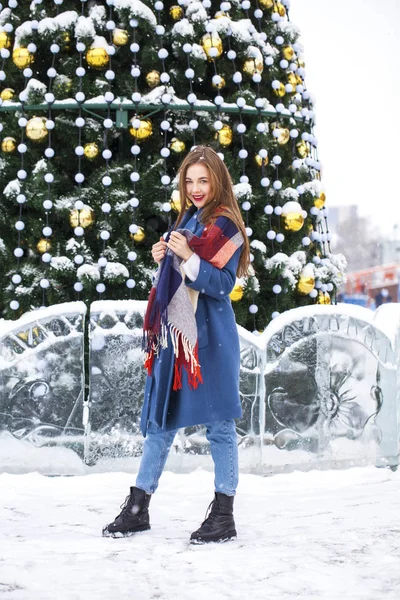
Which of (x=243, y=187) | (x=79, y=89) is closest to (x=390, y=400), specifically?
(x=243, y=187)

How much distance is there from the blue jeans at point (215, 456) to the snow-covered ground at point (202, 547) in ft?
0.74

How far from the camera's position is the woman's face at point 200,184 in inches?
129

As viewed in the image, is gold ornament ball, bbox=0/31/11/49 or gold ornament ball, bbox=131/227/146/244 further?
gold ornament ball, bbox=0/31/11/49

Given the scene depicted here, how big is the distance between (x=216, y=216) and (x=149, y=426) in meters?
0.96

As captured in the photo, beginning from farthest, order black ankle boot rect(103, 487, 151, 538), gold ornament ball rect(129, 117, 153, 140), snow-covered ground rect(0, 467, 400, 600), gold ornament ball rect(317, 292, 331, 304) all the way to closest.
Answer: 1. gold ornament ball rect(317, 292, 331, 304)
2. gold ornament ball rect(129, 117, 153, 140)
3. black ankle boot rect(103, 487, 151, 538)
4. snow-covered ground rect(0, 467, 400, 600)

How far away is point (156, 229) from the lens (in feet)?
17.2

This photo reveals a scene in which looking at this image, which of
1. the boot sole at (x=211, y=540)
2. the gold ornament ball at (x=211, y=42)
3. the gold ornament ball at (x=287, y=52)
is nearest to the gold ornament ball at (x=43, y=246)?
the gold ornament ball at (x=211, y=42)

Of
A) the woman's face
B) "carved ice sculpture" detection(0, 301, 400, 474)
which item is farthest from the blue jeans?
"carved ice sculpture" detection(0, 301, 400, 474)

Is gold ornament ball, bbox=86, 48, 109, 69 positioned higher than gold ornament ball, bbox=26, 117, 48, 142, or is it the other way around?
gold ornament ball, bbox=86, 48, 109, 69

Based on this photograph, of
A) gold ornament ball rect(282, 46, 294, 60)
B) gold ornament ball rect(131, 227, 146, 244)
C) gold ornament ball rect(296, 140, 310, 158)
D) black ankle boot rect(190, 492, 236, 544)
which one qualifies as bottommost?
black ankle boot rect(190, 492, 236, 544)

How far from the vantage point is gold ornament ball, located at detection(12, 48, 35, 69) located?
486 cm

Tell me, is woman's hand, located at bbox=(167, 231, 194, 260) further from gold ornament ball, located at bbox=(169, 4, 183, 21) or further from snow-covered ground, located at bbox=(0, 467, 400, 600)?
gold ornament ball, located at bbox=(169, 4, 183, 21)

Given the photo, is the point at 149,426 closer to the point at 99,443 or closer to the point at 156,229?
the point at 99,443

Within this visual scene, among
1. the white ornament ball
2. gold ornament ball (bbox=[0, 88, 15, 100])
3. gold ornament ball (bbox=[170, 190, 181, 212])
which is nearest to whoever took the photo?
the white ornament ball
